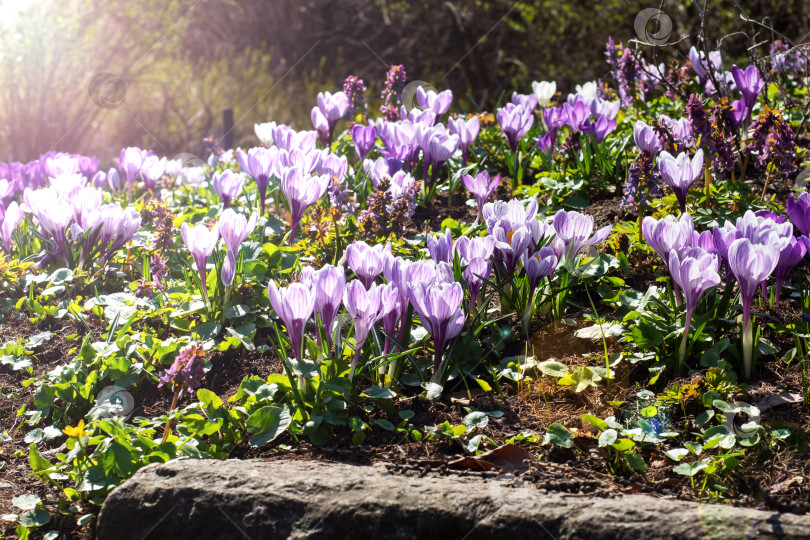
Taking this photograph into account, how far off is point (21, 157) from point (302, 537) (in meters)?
6.76

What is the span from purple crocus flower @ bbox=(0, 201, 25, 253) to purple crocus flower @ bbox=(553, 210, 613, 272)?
7.13ft

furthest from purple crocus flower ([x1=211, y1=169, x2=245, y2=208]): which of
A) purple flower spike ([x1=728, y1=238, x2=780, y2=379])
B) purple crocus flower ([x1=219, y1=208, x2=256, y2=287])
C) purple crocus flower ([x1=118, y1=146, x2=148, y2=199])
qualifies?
purple flower spike ([x1=728, y1=238, x2=780, y2=379])

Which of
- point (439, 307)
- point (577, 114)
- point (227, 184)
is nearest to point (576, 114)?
point (577, 114)

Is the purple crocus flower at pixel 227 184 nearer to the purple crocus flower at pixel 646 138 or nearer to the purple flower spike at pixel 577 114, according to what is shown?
the purple flower spike at pixel 577 114

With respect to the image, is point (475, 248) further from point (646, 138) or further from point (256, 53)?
point (256, 53)

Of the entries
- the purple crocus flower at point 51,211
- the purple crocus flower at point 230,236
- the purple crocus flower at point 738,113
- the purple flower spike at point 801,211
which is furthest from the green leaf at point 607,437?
the purple crocus flower at point 51,211

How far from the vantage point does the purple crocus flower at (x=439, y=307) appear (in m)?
2.01

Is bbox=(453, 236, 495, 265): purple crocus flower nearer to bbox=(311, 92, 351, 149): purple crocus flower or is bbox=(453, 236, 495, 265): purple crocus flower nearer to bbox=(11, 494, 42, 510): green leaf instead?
bbox=(11, 494, 42, 510): green leaf

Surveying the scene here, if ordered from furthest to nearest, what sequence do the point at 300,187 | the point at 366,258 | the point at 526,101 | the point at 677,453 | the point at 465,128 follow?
the point at 526,101, the point at 465,128, the point at 300,187, the point at 366,258, the point at 677,453

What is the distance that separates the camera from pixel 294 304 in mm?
1987

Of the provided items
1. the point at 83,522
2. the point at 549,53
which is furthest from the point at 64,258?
the point at 549,53

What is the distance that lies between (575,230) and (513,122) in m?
1.28

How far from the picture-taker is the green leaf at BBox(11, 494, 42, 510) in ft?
6.26

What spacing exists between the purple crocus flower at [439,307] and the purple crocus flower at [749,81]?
2.08m
